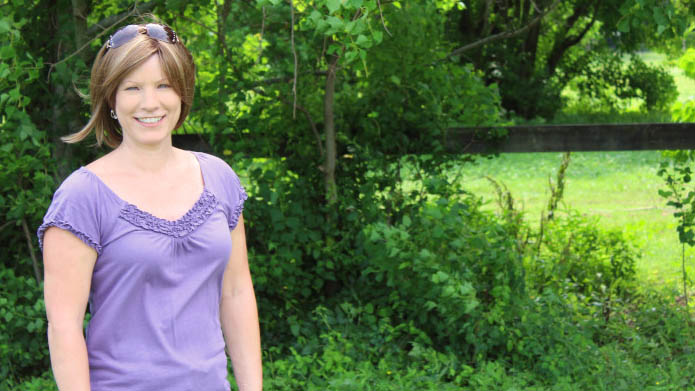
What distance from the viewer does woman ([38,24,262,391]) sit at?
66.5 inches

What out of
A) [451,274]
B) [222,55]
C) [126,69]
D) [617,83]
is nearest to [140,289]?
[126,69]

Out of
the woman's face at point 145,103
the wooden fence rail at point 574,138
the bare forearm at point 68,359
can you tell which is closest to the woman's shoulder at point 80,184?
the woman's face at point 145,103

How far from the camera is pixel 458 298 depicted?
425 centimetres

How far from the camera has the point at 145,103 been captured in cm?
178

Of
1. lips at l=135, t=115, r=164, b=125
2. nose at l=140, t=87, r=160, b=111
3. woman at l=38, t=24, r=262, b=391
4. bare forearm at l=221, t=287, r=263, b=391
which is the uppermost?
nose at l=140, t=87, r=160, b=111

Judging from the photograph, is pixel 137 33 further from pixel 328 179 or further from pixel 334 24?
pixel 328 179

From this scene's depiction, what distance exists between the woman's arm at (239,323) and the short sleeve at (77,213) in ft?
1.20

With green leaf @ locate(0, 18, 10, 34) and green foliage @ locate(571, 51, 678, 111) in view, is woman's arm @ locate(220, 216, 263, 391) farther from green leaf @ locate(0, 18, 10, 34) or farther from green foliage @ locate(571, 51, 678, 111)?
green foliage @ locate(571, 51, 678, 111)

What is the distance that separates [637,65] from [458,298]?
16135 millimetres

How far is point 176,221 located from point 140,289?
0.16 m

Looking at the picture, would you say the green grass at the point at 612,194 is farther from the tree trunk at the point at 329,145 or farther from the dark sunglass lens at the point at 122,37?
the dark sunglass lens at the point at 122,37

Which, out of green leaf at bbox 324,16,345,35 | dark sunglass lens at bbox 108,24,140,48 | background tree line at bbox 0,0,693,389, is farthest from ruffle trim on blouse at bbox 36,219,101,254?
background tree line at bbox 0,0,693,389

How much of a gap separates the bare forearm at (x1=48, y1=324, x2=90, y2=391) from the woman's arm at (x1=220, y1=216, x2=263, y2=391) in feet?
1.23

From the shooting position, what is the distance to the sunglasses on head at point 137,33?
5.86ft
